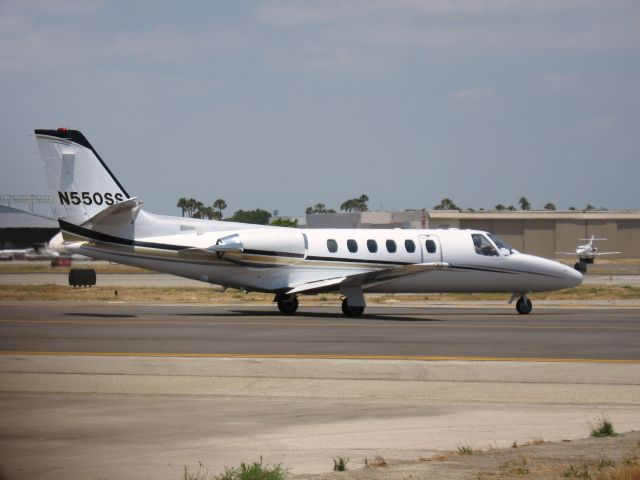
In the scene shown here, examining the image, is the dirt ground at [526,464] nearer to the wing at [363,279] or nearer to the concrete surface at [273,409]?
the concrete surface at [273,409]

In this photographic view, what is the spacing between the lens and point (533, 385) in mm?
15914

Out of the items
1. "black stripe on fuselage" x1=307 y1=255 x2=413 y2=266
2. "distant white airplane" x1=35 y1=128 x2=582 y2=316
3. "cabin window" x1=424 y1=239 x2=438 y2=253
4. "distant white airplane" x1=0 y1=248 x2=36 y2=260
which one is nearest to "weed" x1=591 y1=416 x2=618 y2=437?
"distant white airplane" x1=35 y1=128 x2=582 y2=316

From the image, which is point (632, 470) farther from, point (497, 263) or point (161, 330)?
point (497, 263)

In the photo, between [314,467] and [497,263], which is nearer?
[314,467]

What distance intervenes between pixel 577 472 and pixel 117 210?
73.3 ft

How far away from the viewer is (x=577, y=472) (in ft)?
30.9

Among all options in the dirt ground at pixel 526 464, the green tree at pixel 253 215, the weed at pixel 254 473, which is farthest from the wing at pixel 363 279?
the green tree at pixel 253 215

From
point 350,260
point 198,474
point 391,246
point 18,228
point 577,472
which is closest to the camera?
point 577,472

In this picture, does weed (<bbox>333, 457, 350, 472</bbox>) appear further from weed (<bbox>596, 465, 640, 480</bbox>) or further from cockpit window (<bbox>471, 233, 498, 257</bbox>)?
cockpit window (<bbox>471, 233, 498, 257</bbox>)

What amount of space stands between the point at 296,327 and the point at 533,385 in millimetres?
11737

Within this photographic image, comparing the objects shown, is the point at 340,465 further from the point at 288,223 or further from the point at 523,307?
the point at 288,223

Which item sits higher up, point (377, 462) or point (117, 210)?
point (117, 210)

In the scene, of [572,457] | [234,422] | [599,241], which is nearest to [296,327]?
[234,422]

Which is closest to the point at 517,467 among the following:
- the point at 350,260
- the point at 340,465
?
the point at 340,465
